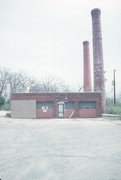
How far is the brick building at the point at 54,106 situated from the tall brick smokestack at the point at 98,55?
2.42m

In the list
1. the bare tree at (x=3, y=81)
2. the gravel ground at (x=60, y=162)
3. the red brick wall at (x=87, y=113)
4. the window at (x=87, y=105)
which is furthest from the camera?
the bare tree at (x=3, y=81)

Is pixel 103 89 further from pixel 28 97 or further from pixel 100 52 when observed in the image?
pixel 28 97

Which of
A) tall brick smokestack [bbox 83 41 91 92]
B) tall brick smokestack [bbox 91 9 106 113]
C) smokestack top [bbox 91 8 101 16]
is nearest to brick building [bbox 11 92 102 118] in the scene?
tall brick smokestack [bbox 91 9 106 113]

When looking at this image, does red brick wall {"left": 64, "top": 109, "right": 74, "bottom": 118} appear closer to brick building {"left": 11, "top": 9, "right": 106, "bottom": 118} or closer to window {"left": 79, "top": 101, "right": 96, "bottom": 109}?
brick building {"left": 11, "top": 9, "right": 106, "bottom": 118}

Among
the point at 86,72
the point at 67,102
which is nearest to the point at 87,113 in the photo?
the point at 67,102

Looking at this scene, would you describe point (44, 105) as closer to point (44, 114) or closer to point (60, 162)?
point (44, 114)

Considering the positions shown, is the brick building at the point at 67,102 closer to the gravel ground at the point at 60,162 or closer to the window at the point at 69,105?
the window at the point at 69,105

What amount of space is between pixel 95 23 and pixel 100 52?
466 centimetres

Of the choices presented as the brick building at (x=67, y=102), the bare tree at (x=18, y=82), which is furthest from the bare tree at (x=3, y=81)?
the brick building at (x=67, y=102)

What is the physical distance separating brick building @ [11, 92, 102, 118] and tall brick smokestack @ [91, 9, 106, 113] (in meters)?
2.42

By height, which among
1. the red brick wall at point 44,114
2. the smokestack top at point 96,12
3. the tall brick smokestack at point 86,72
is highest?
the smokestack top at point 96,12

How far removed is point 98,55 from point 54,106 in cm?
1059

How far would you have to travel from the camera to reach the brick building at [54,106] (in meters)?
28.7

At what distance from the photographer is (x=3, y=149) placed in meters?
8.74
